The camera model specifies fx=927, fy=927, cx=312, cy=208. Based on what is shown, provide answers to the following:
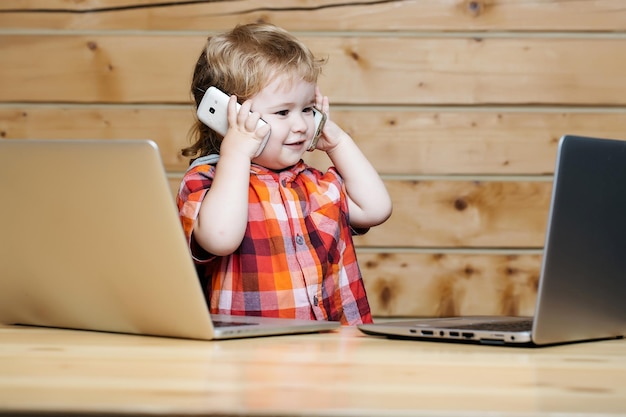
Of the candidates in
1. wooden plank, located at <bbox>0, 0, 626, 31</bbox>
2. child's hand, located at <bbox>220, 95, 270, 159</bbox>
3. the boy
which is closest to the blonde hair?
the boy

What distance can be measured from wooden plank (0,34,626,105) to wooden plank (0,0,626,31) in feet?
0.11

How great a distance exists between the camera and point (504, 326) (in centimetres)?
108

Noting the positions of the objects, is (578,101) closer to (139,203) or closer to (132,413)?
(139,203)

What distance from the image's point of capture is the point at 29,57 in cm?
241

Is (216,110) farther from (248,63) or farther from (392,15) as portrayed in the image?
(392,15)

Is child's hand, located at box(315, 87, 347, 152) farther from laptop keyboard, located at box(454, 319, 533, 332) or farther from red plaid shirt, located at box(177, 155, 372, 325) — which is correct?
laptop keyboard, located at box(454, 319, 533, 332)

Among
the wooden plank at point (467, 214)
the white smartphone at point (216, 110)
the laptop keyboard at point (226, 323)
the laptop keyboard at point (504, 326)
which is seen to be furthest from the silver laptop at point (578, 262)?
the wooden plank at point (467, 214)

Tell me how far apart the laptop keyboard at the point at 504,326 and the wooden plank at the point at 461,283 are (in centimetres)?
126

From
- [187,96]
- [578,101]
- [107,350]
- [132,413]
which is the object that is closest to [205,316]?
[107,350]

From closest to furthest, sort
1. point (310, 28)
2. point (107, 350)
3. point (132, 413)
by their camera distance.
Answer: point (132, 413), point (107, 350), point (310, 28)

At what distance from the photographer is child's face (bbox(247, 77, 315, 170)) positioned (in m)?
1.52

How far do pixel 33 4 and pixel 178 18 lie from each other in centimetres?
38

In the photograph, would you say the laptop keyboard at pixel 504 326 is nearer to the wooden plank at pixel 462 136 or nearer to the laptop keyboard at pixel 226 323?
the laptop keyboard at pixel 226 323

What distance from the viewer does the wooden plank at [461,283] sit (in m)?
2.43
